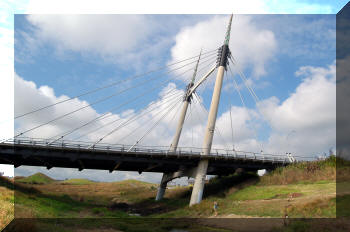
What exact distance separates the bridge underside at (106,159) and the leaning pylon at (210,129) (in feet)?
5.05

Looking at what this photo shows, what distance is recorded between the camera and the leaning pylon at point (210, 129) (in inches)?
1564

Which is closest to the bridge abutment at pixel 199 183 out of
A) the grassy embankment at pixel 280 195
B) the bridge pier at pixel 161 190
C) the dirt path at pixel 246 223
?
the grassy embankment at pixel 280 195

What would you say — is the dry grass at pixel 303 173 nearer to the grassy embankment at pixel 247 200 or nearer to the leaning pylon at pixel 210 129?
the grassy embankment at pixel 247 200

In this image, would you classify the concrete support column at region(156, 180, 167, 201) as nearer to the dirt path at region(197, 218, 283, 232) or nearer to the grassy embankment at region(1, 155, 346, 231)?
the grassy embankment at region(1, 155, 346, 231)

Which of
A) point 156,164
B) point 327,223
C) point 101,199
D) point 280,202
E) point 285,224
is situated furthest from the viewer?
point 101,199

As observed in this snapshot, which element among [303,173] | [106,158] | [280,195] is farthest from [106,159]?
[303,173]

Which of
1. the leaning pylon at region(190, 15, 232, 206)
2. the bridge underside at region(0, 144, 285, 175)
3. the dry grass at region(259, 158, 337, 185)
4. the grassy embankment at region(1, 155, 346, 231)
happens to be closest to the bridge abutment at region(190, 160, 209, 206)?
the leaning pylon at region(190, 15, 232, 206)

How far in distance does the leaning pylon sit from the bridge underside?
1.54 m

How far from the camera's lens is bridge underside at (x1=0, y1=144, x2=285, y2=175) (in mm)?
36188

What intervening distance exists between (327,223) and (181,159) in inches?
988

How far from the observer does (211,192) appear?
46.0 m

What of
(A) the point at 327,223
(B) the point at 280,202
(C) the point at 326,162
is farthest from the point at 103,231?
(C) the point at 326,162

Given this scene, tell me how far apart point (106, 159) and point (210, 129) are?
17445mm

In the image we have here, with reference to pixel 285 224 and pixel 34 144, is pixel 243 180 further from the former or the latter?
pixel 34 144
